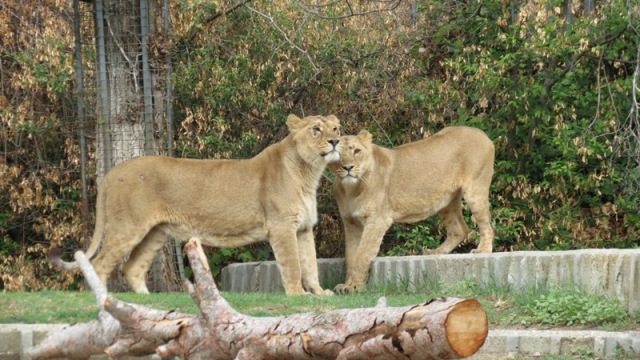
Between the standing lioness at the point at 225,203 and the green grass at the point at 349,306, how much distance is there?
1.27 m

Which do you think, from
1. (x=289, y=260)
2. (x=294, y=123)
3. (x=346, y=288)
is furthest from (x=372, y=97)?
(x=289, y=260)

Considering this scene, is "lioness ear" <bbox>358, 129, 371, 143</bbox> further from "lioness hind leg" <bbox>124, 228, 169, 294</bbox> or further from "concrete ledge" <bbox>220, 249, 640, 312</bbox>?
"lioness hind leg" <bbox>124, 228, 169, 294</bbox>

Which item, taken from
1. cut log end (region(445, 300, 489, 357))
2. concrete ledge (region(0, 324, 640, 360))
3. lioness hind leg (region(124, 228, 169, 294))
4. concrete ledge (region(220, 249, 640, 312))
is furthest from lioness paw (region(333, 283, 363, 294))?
cut log end (region(445, 300, 489, 357))

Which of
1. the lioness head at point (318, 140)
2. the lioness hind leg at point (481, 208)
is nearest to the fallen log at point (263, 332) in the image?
the lioness head at point (318, 140)

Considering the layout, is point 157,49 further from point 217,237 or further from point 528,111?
point 528,111

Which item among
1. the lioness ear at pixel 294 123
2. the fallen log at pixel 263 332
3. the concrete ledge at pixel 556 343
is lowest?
the concrete ledge at pixel 556 343

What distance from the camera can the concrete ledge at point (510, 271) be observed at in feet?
28.4

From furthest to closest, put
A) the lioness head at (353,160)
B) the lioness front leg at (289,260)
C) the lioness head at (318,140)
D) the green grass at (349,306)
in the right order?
the lioness head at (353,160), the lioness head at (318,140), the lioness front leg at (289,260), the green grass at (349,306)

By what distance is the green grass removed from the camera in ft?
25.5

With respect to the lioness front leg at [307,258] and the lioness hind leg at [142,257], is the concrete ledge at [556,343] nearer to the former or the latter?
the lioness front leg at [307,258]

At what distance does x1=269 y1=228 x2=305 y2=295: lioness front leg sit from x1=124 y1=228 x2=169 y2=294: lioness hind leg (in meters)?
1.28

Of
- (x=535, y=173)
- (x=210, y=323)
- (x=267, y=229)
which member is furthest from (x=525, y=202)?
(x=210, y=323)

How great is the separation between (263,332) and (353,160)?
5.51 m

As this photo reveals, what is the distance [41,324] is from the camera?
7109 mm
